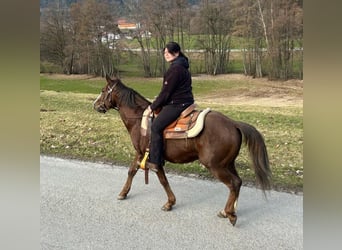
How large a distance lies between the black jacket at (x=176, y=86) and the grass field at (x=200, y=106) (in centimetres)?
165

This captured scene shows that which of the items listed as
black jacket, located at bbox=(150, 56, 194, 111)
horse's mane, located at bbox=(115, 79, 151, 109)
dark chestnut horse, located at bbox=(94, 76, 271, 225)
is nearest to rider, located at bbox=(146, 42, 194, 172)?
black jacket, located at bbox=(150, 56, 194, 111)

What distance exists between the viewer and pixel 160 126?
3.50m

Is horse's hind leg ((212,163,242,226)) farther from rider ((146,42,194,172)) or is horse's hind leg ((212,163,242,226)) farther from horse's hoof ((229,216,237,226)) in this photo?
rider ((146,42,194,172))

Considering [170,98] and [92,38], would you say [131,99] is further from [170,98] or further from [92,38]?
[92,38]

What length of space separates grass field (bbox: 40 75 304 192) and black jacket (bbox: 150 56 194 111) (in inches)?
64.8

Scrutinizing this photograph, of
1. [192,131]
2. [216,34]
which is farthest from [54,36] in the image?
[192,131]

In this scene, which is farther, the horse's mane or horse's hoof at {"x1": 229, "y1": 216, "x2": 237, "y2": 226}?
the horse's mane

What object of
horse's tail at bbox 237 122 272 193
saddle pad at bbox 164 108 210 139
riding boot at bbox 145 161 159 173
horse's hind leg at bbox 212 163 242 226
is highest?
saddle pad at bbox 164 108 210 139

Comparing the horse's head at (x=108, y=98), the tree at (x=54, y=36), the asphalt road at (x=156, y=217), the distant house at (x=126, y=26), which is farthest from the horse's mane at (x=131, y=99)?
the tree at (x=54, y=36)

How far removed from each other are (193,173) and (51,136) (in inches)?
115

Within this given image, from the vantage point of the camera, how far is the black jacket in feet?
11.2

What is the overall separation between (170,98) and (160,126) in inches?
10.8

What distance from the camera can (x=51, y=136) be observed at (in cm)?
664

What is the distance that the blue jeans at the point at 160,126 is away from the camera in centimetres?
349
